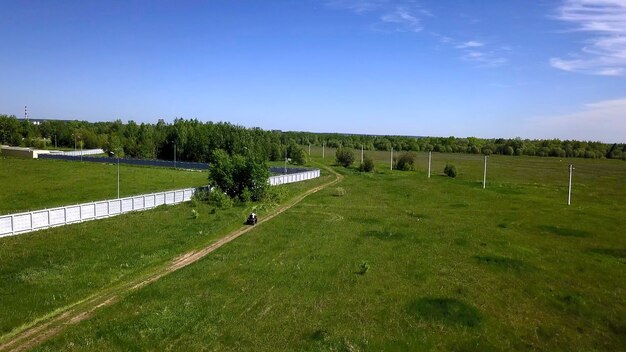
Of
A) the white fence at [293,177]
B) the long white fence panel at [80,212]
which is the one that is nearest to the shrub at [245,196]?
the long white fence panel at [80,212]

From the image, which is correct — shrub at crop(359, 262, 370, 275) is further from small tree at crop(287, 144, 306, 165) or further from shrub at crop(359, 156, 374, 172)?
small tree at crop(287, 144, 306, 165)

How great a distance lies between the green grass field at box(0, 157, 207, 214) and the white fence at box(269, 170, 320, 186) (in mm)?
11189

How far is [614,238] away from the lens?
136 ft

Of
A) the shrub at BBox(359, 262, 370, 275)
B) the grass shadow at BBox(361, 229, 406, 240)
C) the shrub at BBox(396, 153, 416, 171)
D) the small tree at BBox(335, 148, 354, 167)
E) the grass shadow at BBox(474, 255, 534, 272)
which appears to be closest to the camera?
the shrub at BBox(359, 262, 370, 275)

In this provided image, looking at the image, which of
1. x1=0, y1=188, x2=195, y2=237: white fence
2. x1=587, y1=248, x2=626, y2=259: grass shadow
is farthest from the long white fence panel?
x1=587, y1=248, x2=626, y2=259: grass shadow

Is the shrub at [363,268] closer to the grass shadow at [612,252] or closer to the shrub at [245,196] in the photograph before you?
the grass shadow at [612,252]

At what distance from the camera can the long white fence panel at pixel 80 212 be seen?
32.6m

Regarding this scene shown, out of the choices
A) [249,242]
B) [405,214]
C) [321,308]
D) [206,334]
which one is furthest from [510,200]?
[206,334]

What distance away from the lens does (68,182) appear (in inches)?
2579

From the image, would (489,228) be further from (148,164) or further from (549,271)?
(148,164)

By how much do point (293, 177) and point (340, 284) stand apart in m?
53.5

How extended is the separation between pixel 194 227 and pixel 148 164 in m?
69.9

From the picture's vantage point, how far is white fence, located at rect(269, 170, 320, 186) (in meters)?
71.7

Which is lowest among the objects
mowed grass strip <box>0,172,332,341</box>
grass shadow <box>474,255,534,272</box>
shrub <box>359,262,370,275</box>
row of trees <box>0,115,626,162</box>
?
grass shadow <box>474,255,534,272</box>
